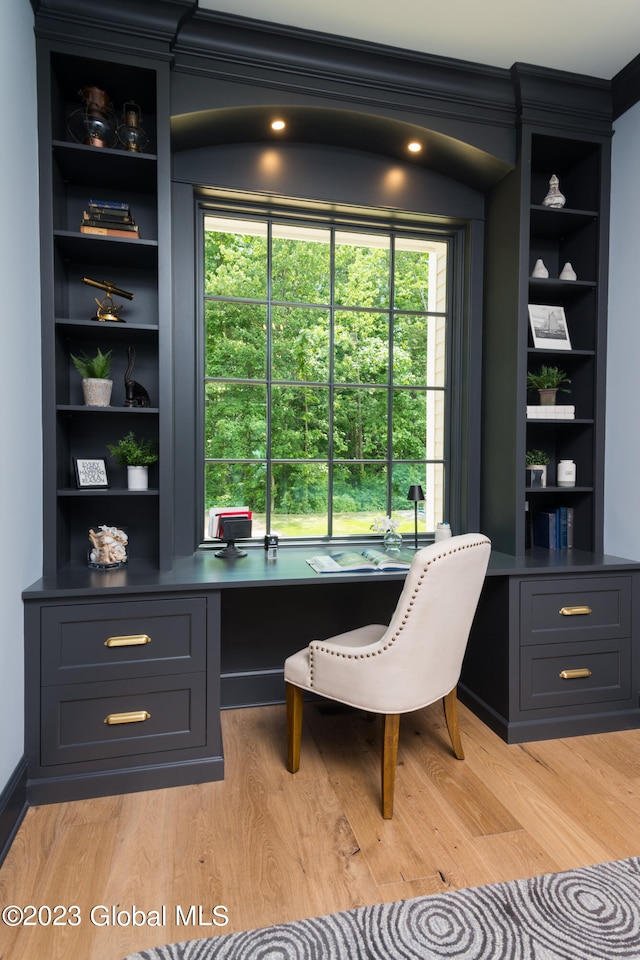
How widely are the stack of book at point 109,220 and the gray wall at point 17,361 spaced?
0.21 metres

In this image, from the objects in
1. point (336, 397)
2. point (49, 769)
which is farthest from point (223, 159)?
point (49, 769)

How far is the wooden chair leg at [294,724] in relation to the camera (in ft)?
7.15

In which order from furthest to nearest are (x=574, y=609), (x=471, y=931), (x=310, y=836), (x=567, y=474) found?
(x=567, y=474) < (x=574, y=609) < (x=310, y=836) < (x=471, y=931)

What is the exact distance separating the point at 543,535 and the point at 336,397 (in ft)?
4.38

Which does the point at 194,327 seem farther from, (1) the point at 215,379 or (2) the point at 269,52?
(2) the point at 269,52

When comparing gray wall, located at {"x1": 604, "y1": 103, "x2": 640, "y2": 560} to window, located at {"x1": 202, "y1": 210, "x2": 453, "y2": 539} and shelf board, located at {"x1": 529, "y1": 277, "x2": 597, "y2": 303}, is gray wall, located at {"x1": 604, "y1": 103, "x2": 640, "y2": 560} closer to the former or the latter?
shelf board, located at {"x1": 529, "y1": 277, "x2": 597, "y2": 303}

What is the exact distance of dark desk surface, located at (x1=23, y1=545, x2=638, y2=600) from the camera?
80.7 inches

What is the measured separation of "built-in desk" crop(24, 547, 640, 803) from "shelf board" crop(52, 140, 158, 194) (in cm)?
168

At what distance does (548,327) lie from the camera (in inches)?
114

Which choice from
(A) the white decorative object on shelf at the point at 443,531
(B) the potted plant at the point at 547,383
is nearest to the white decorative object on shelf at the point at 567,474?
(B) the potted plant at the point at 547,383

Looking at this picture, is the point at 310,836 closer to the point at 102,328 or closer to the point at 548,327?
the point at 102,328

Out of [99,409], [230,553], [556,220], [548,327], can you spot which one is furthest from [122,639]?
[556,220]

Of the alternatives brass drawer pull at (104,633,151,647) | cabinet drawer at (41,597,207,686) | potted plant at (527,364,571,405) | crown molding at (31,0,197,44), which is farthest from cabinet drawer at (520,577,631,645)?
crown molding at (31,0,197,44)

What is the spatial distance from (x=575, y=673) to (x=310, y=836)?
55.7 inches
